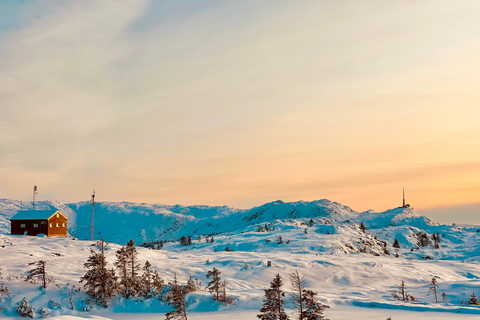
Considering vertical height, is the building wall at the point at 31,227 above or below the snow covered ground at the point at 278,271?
above

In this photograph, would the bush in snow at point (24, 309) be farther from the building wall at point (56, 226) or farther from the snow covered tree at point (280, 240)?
the snow covered tree at point (280, 240)

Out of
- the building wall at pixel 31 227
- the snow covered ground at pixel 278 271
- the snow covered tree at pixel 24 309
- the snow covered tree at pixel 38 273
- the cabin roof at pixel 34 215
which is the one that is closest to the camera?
the snow covered tree at pixel 24 309

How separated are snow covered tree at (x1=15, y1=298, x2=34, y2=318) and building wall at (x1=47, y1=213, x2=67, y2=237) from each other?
45.4m

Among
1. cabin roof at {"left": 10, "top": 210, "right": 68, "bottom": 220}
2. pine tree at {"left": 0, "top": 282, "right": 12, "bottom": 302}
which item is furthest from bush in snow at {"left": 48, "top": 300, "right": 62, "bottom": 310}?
cabin roof at {"left": 10, "top": 210, "right": 68, "bottom": 220}

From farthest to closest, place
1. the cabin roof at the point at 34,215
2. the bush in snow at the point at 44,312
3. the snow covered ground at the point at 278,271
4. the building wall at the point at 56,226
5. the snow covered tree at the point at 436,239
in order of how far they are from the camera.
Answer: the snow covered tree at the point at 436,239, the building wall at the point at 56,226, the cabin roof at the point at 34,215, the snow covered ground at the point at 278,271, the bush in snow at the point at 44,312

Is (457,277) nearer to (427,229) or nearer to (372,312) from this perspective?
(372,312)

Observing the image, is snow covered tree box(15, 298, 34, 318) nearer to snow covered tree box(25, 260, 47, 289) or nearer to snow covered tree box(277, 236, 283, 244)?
snow covered tree box(25, 260, 47, 289)

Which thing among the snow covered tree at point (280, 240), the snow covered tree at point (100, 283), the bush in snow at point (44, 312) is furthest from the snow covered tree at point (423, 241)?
the bush in snow at point (44, 312)

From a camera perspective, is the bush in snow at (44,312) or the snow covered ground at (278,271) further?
the snow covered ground at (278,271)

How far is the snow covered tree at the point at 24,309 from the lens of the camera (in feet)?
104

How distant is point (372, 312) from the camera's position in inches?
1356

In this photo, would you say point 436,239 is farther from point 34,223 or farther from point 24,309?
point 24,309

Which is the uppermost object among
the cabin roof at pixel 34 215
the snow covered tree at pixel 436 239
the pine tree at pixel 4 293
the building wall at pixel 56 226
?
the cabin roof at pixel 34 215

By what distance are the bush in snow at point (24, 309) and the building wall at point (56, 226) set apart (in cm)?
4533
